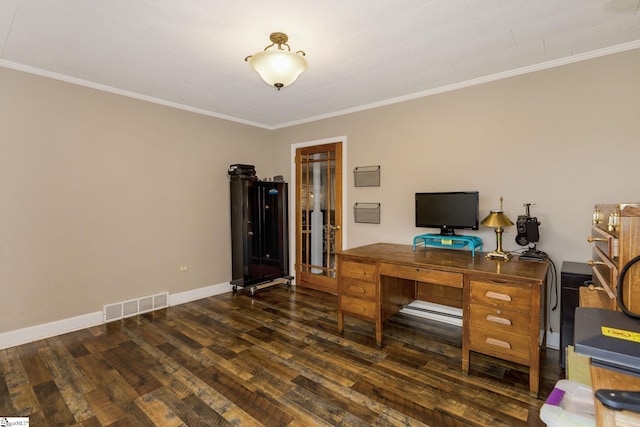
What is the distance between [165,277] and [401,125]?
3478 mm

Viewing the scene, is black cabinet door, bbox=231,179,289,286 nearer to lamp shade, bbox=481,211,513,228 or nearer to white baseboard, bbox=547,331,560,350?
lamp shade, bbox=481,211,513,228

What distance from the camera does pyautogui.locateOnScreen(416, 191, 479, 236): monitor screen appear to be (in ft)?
9.86

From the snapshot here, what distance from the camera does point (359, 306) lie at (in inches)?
117

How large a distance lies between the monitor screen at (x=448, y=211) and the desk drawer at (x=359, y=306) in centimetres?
106

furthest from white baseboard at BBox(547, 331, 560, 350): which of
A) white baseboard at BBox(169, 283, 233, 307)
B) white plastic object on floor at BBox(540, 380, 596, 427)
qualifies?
white baseboard at BBox(169, 283, 233, 307)

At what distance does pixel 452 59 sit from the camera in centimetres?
271

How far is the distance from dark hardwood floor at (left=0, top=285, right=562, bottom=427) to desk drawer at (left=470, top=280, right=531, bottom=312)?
1.93ft

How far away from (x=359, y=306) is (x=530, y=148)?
85.9 inches

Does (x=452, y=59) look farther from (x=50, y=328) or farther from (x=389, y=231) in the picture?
(x=50, y=328)

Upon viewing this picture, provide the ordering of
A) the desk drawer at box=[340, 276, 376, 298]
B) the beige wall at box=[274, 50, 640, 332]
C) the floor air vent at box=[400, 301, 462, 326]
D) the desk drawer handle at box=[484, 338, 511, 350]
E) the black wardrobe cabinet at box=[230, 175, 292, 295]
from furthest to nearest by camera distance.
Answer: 1. the black wardrobe cabinet at box=[230, 175, 292, 295]
2. the floor air vent at box=[400, 301, 462, 326]
3. the desk drawer at box=[340, 276, 376, 298]
4. the beige wall at box=[274, 50, 640, 332]
5. the desk drawer handle at box=[484, 338, 511, 350]

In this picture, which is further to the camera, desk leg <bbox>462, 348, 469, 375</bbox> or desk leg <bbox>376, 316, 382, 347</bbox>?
desk leg <bbox>376, 316, 382, 347</bbox>

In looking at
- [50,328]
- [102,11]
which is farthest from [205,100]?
[50,328]

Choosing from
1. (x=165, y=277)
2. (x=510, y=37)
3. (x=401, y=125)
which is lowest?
(x=165, y=277)

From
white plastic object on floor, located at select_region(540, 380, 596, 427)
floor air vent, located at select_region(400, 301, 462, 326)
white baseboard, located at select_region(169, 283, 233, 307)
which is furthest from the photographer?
white baseboard, located at select_region(169, 283, 233, 307)
